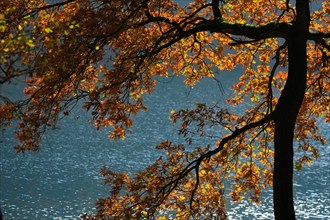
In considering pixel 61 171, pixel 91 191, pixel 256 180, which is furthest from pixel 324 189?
pixel 256 180

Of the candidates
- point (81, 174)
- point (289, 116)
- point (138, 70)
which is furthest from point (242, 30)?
point (81, 174)

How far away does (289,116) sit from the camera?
1027 centimetres

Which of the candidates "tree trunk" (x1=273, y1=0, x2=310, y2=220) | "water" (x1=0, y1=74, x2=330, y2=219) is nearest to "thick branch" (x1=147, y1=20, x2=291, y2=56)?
"tree trunk" (x1=273, y1=0, x2=310, y2=220)

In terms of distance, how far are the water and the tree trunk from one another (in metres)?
19.9

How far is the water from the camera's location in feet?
135

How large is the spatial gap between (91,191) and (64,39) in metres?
37.2

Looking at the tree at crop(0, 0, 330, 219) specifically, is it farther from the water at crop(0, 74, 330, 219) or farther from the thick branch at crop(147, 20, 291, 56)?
the water at crop(0, 74, 330, 219)

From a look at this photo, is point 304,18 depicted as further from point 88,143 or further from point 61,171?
point 88,143

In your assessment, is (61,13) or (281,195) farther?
(61,13)

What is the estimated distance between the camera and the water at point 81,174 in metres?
41.2

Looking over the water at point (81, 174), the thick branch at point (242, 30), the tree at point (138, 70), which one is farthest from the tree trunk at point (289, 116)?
the water at point (81, 174)

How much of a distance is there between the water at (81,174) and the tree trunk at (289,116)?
1990cm

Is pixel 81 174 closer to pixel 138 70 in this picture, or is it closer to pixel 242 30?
pixel 138 70

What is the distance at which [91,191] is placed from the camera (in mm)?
45250
